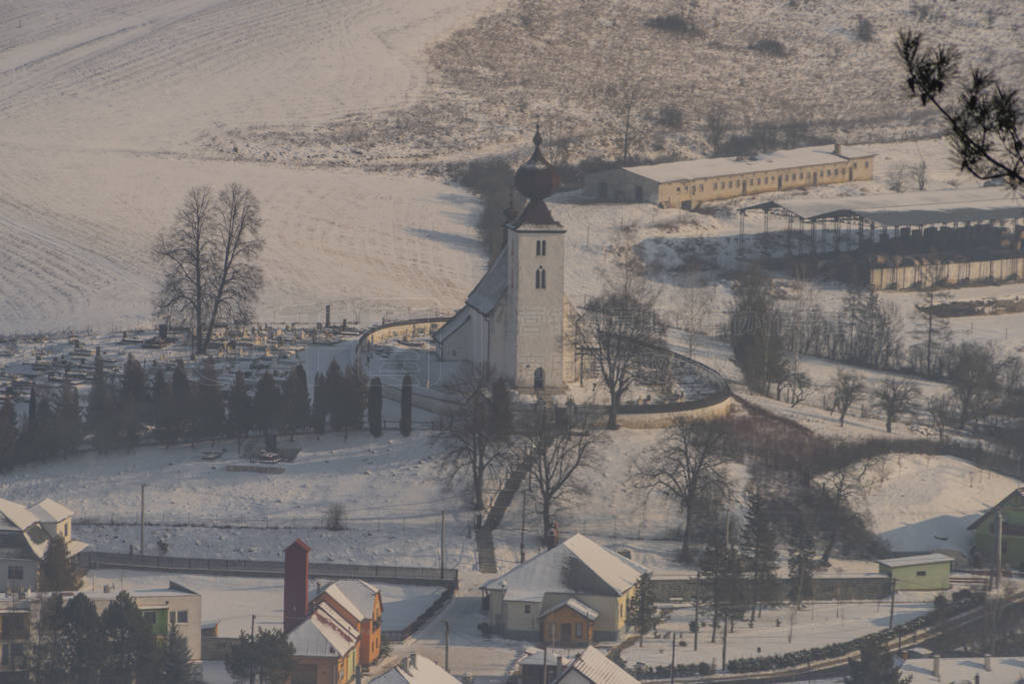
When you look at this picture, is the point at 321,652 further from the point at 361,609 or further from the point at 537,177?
the point at 537,177

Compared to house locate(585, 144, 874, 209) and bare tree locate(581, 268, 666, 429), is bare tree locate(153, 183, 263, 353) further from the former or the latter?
house locate(585, 144, 874, 209)

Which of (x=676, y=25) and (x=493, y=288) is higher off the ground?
(x=676, y=25)

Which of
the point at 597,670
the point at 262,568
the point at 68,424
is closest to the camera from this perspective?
the point at 597,670

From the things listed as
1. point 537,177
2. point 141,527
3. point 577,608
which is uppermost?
point 537,177

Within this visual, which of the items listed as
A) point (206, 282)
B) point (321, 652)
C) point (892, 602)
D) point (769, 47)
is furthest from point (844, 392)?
point (769, 47)

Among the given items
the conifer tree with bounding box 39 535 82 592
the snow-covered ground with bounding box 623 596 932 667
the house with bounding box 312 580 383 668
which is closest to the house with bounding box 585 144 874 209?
the snow-covered ground with bounding box 623 596 932 667

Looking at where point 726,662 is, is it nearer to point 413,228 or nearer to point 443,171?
point 413,228

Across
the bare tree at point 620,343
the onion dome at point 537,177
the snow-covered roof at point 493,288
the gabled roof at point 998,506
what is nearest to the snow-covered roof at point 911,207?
the bare tree at point 620,343
